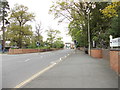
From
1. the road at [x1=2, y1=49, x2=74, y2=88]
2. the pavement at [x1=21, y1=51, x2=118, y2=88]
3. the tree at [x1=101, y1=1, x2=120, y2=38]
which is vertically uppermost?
the tree at [x1=101, y1=1, x2=120, y2=38]

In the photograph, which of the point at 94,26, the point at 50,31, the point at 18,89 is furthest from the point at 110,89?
the point at 50,31

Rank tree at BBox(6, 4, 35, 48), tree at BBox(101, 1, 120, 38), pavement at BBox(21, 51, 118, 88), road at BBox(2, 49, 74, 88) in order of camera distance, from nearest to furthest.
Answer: pavement at BBox(21, 51, 118, 88), road at BBox(2, 49, 74, 88), tree at BBox(101, 1, 120, 38), tree at BBox(6, 4, 35, 48)

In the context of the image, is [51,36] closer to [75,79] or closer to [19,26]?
[19,26]

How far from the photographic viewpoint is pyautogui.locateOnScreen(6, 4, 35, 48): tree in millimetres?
64500

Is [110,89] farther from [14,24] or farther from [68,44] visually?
[68,44]

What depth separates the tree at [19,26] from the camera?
6450 centimetres

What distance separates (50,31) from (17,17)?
40.6m

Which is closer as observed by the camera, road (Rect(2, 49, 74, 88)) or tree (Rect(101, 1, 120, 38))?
road (Rect(2, 49, 74, 88))

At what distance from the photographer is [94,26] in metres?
36.1

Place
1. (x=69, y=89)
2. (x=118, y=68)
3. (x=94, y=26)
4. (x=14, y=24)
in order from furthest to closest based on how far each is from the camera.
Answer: (x=14, y=24)
(x=94, y=26)
(x=118, y=68)
(x=69, y=89)

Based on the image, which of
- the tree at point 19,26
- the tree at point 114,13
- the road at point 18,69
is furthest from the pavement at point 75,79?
the tree at point 19,26

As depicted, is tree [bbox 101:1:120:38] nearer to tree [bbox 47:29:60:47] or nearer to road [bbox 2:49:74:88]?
road [bbox 2:49:74:88]

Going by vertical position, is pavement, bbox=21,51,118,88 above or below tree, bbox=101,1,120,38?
below

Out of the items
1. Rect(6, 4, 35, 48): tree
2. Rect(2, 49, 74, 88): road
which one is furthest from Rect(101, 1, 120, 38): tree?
Rect(6, 4, 35, 48): tree
